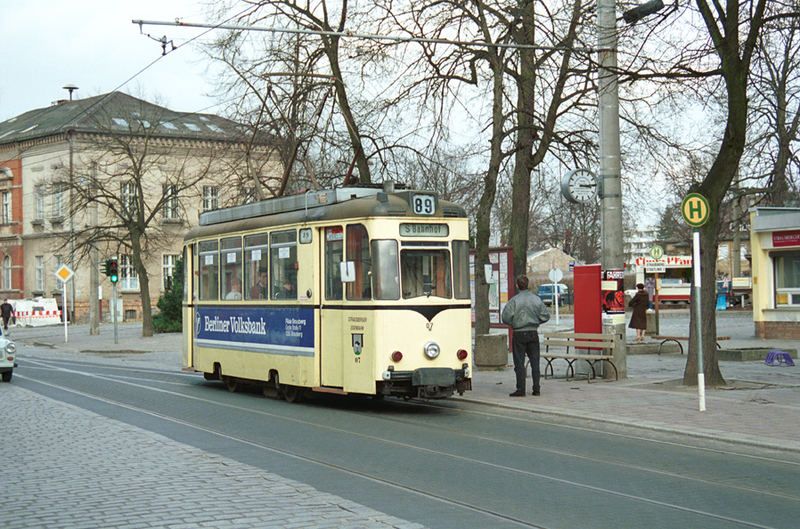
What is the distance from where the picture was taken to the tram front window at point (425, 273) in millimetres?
14953

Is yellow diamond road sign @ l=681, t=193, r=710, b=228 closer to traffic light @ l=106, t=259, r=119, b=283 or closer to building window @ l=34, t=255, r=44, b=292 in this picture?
traffic light @ l=106, t=259, r=119, b=283

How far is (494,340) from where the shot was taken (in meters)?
22.0

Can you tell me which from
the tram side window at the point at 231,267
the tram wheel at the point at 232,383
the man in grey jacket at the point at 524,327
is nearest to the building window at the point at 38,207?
the tram wheel at the point at 232,383

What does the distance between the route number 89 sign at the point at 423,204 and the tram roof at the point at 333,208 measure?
49mm

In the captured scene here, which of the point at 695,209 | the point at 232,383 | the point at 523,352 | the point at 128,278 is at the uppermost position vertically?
the point at 128,278

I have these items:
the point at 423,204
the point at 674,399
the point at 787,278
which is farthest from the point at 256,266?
the point at 787,278

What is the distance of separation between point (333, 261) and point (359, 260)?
66 cm

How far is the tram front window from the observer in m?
15.0

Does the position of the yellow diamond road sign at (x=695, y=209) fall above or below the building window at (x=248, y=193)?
below

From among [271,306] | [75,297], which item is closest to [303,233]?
[271,306]

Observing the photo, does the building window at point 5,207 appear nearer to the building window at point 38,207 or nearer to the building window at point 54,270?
the building window at point 38,207

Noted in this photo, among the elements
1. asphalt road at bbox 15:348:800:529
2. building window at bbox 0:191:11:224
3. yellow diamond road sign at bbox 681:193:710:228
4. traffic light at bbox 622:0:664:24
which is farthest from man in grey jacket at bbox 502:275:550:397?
building window at bbox 0:191:11:224

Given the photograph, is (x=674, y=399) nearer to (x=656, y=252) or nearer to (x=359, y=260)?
(x=359, y=260)

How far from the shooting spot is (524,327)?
16.6 m
